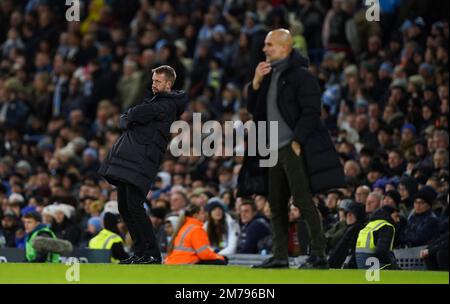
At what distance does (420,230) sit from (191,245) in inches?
108

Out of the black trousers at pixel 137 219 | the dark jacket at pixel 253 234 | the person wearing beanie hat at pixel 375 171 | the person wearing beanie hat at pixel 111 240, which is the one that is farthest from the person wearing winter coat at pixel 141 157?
the person wearing beanie hat at pixel 375 171

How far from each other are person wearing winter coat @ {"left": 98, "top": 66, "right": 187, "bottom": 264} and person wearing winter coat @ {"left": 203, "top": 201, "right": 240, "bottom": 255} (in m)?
5.63

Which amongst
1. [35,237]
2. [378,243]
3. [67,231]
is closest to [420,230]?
[378,243]

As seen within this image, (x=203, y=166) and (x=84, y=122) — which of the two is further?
(x=84, y=122)

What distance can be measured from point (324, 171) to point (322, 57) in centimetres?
1314

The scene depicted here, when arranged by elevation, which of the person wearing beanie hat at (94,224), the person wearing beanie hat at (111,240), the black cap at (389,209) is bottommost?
the person wearing beanie hat at (111,240)

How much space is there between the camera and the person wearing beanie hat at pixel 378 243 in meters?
12.6

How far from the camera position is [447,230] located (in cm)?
1431

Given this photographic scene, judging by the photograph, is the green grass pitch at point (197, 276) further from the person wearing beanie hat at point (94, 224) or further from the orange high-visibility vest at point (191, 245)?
the person wearing beanie hat at point (94, 224)

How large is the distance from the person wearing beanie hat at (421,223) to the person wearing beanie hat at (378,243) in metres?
1.19

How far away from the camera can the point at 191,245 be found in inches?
567

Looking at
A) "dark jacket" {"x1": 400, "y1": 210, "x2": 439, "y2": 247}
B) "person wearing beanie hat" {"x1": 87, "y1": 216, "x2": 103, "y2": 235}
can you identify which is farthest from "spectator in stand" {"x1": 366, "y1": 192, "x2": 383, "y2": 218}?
"person wearing beanie hat" {"x1": 87, "y1": 216, "x2": 103, "y2": 235}
